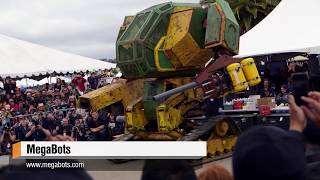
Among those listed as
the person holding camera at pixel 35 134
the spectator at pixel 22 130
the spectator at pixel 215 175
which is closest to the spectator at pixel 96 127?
the person holding camera at pixel 35 134

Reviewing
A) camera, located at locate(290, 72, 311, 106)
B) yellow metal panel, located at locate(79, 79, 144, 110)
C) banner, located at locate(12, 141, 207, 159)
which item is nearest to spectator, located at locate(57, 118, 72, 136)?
yellow metal panel, located at locate(79, 79, 144, 110)

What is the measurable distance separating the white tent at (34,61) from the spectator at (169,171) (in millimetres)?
20081

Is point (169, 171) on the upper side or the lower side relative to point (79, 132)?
upper

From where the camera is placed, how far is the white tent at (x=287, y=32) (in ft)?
46.8

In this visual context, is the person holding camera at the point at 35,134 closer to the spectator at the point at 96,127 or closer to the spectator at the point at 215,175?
the spectator at the point at 96,127

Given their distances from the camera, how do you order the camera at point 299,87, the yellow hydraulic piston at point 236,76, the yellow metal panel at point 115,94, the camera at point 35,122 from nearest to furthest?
the camera at point 299,87 → the yellow hydraulic piston at point 236,76 → the yellow metal panel at point 115,94 → the camera at point 35,122

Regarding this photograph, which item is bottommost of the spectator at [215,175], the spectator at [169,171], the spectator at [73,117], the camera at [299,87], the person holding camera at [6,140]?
the person holding camera at [6,140]

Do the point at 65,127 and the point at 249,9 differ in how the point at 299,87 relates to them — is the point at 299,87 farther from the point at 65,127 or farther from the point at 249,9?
the point at 249,9

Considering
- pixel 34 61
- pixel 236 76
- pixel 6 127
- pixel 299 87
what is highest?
pixel 34 61

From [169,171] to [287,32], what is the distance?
13473 mm

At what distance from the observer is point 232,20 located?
9625 mm

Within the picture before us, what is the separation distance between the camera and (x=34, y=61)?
2394cm

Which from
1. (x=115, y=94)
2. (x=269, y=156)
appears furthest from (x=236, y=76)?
(x=269, y=156)

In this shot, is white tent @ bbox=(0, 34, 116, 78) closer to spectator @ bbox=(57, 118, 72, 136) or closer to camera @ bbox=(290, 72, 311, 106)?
spectator @ bbox=(57, 118, 72, 136)
